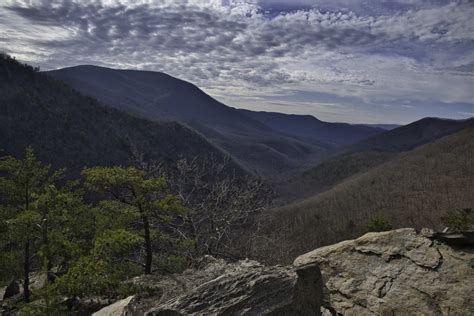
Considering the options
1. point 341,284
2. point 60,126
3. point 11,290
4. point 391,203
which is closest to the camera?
point 341,284

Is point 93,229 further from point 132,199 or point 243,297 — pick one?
point 243,297

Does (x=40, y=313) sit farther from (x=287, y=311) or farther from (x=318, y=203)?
(x=318, y=203)

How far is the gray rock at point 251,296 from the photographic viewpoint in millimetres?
9164

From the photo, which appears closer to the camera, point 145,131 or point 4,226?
point 4,226

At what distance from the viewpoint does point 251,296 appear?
30.7 ft

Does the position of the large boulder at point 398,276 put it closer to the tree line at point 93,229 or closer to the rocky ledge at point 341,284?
the rocky ledge at point 341,284

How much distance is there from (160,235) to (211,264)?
147 inches

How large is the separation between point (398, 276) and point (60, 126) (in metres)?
142

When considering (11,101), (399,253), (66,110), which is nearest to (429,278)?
(399,253)

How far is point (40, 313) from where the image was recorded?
11266 mm

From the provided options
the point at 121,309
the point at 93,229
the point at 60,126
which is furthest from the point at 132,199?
the point at 60,126

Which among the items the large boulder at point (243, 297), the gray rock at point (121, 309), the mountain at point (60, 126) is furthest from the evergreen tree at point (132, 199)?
the mountain at point (60, 126)

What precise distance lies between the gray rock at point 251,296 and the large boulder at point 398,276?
3.01ft

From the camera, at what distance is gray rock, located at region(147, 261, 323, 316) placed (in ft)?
30.1
